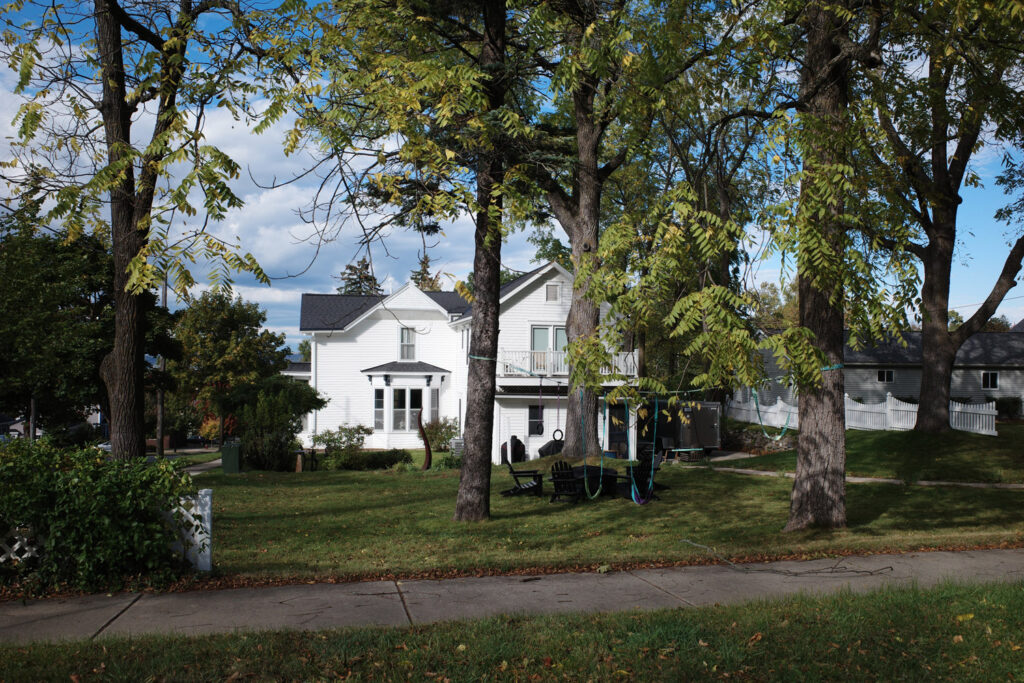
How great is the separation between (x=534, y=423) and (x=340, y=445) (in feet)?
24.1

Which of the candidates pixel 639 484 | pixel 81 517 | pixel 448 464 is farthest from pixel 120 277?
pixel 448 464

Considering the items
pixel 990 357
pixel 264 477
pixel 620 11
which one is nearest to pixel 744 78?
pixel 620 11

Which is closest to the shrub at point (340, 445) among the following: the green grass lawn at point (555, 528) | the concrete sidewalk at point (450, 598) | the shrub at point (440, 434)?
the shrub at point (440, 434)

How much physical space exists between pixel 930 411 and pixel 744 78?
16.7 meters

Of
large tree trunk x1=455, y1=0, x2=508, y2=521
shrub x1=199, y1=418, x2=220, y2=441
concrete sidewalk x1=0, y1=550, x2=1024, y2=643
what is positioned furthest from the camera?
shrub x1=199, y1=418, x2=220, y2=441

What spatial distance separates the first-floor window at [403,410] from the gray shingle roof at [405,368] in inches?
43.3

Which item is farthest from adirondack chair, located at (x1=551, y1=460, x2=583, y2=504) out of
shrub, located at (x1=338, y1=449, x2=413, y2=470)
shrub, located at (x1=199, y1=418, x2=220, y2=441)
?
shrub, located at (x1=199, y1=418, x2=220, y2=441)

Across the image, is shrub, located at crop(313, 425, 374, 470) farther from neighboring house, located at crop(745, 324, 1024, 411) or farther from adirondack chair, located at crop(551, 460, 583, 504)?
neighboring house, located at crop(745, 324, 1024, 411)

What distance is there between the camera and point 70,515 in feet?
24.0

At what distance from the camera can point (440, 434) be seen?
1243 inches

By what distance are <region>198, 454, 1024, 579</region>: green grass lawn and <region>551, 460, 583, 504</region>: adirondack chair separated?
412 mm

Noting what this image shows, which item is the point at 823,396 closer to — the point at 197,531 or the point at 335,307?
the point at 197,531

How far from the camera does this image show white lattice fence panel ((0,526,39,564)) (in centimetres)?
739

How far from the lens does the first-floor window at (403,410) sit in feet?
113
